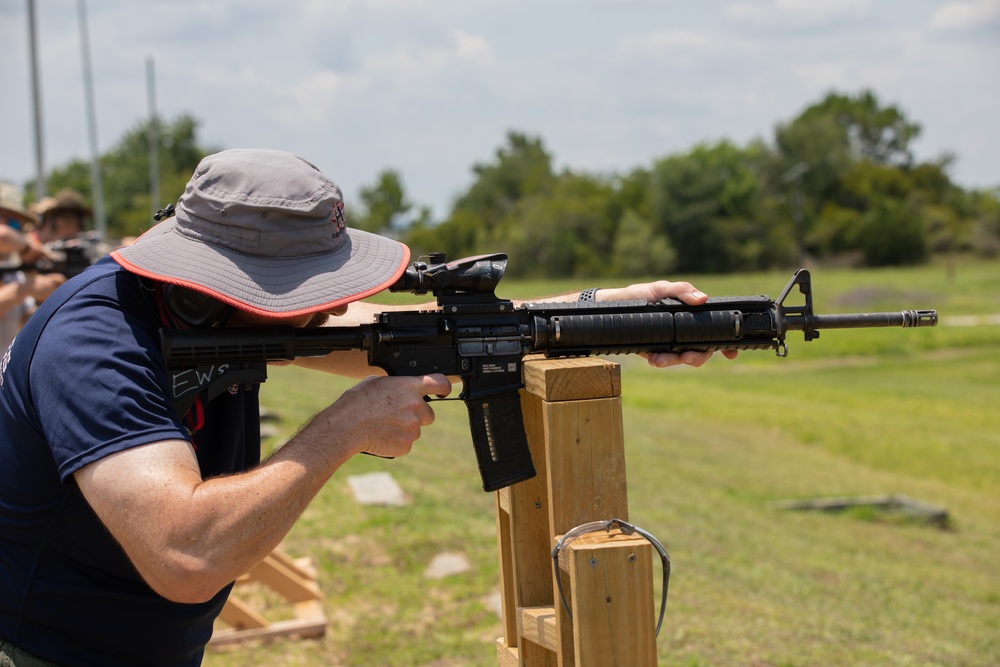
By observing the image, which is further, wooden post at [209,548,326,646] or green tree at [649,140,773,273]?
green tree at [649,140,773,273]

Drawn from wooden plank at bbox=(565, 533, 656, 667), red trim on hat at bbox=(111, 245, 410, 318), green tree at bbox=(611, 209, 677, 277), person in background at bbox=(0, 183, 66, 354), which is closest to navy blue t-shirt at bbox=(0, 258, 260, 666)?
red trim on hat at bbox=(111, 245, 410, 318)

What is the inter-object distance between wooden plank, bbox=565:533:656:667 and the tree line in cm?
7159

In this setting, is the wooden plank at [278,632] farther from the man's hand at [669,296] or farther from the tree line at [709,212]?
the tree line at [709,212]

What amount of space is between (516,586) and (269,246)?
1.28 m

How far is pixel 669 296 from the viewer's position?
10.4ft

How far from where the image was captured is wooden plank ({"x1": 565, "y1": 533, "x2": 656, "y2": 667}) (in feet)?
7.91

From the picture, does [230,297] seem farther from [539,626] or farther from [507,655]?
[507,655]

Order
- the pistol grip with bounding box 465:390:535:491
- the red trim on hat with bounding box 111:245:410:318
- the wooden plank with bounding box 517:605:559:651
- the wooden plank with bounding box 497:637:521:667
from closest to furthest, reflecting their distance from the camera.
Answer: the red trim on hat with bounding box 111:245:410:318 < the wooden plank with bounding box 517:605:559:651 < the pistol grip with bounding box 465:390:535:491 < the wooden plank with bounding box 497:637:521:667

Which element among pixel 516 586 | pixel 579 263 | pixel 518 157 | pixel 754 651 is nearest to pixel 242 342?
pixel 516 586

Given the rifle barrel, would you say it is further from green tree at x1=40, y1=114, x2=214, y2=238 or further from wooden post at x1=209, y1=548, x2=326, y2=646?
green tree at x1=40, y1=114, x2=214, y2=238

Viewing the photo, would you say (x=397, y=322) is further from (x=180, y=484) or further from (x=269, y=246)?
(x=180, y=484)

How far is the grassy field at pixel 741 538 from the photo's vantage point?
6184 mm

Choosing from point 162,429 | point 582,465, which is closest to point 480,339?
point 582,465

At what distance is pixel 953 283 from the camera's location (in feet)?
178
